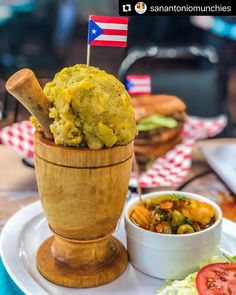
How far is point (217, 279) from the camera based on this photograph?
2.77 feet

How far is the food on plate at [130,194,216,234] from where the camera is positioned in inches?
36.8

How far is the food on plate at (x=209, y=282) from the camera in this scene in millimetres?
819

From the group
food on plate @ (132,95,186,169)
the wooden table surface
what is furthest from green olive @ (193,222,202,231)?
food on plate @ (132,95,186,169)

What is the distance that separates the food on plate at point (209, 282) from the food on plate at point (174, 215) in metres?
0.07

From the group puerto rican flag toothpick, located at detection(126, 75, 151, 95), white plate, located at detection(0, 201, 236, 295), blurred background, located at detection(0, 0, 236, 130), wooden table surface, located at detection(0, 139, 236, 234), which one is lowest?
blurred background, located at detection(0, 0, 236, 130)

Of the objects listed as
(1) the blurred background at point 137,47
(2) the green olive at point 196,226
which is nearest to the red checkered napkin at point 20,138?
(2) the green olive at point 196,226

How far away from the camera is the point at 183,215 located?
0.95 m

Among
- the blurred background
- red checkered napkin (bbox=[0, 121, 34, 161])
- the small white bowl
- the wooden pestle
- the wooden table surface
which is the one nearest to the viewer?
the wooden pestle

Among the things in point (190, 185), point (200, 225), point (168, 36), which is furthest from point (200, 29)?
point (200, 225)

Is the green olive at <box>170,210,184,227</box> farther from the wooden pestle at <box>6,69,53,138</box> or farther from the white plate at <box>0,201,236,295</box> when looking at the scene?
the wooden pestle at <box>6,69,53,138</box>

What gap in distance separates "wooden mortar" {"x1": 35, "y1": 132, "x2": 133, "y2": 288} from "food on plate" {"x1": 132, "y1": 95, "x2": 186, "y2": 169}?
0.51 metres

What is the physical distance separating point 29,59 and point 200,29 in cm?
185

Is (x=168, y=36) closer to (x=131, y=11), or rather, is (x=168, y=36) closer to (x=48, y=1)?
(x=48, y=1)

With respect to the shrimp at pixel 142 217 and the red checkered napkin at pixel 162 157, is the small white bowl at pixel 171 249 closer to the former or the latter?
the shrimp at pixel 142 217
